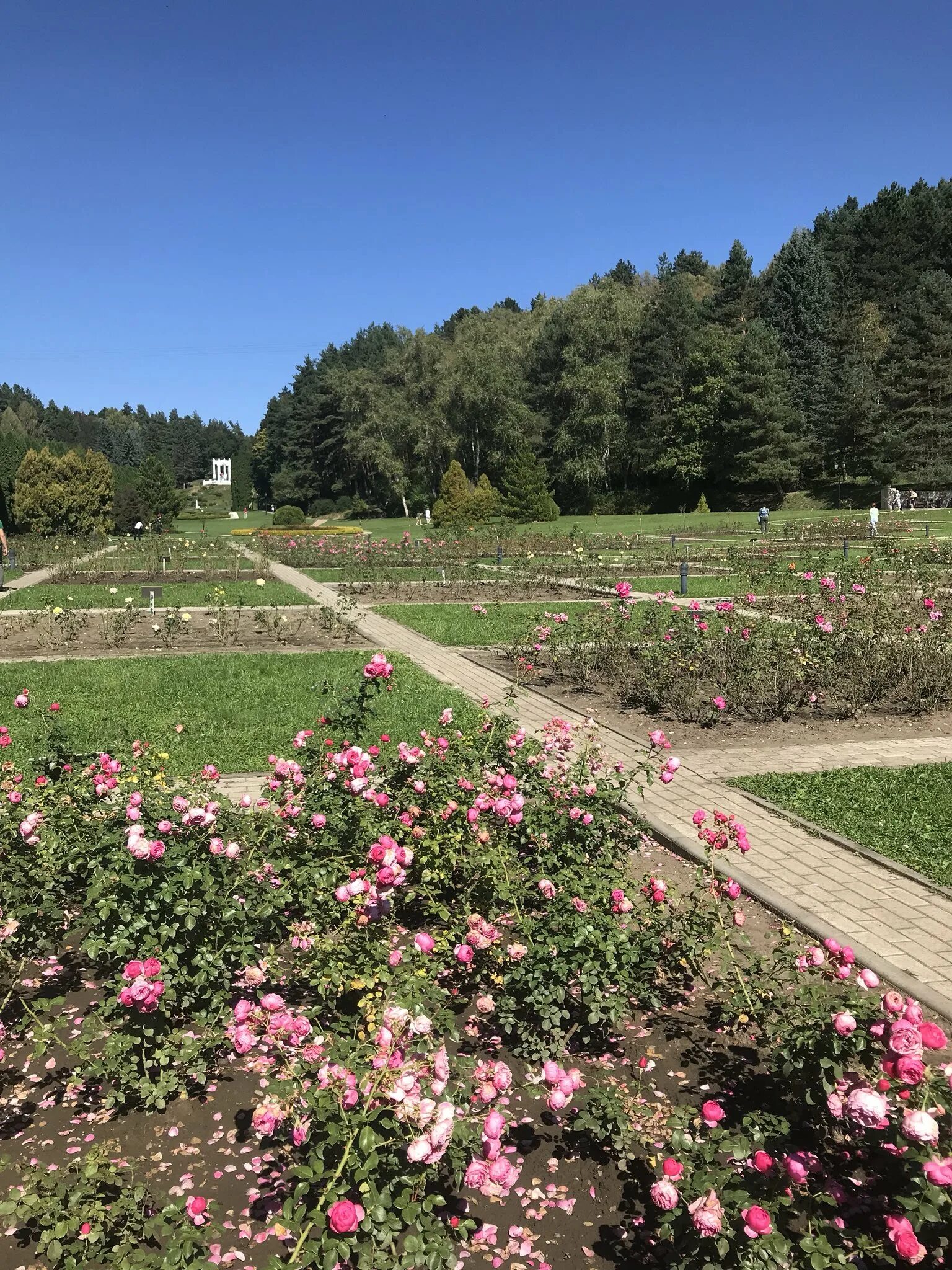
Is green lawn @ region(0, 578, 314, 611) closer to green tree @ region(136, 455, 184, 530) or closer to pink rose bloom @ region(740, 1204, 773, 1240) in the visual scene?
pink rose bloom @ region(740, 1204, 773, 1240)

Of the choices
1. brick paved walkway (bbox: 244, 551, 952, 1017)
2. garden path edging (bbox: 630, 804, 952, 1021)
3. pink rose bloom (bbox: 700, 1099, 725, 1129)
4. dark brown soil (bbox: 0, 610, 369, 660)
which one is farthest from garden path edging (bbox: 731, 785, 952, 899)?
dark brown soil (bbox: 0, 610, 369, 660)

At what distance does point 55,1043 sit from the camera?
3.14 metres

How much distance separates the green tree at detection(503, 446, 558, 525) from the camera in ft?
143

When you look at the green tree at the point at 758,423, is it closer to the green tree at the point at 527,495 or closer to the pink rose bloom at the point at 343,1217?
the green tree at the point at 527,495

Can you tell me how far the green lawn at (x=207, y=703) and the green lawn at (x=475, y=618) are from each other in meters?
1.91

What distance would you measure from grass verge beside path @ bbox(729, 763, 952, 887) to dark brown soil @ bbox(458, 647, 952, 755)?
33.8 inches

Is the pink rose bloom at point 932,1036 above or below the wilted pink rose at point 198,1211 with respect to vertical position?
above

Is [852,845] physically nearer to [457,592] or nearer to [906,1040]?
[906,1040]

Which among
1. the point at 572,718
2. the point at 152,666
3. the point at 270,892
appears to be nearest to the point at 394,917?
the point at 270,892

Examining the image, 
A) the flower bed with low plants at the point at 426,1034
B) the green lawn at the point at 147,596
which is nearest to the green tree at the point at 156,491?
the green lawn at the point at 147,596

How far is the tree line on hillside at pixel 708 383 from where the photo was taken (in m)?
44.9

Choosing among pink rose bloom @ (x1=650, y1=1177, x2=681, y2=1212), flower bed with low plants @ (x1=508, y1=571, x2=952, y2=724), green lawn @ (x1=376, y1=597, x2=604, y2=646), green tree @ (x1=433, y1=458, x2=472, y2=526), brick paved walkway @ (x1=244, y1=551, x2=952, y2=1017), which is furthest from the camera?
green tree @ (x1=433, y1=458, x2=472, y2=526)

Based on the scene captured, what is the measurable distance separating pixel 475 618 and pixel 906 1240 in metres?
12.2

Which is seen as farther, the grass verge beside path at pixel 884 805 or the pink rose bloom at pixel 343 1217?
the grass verge beside path at pixel 884 805
